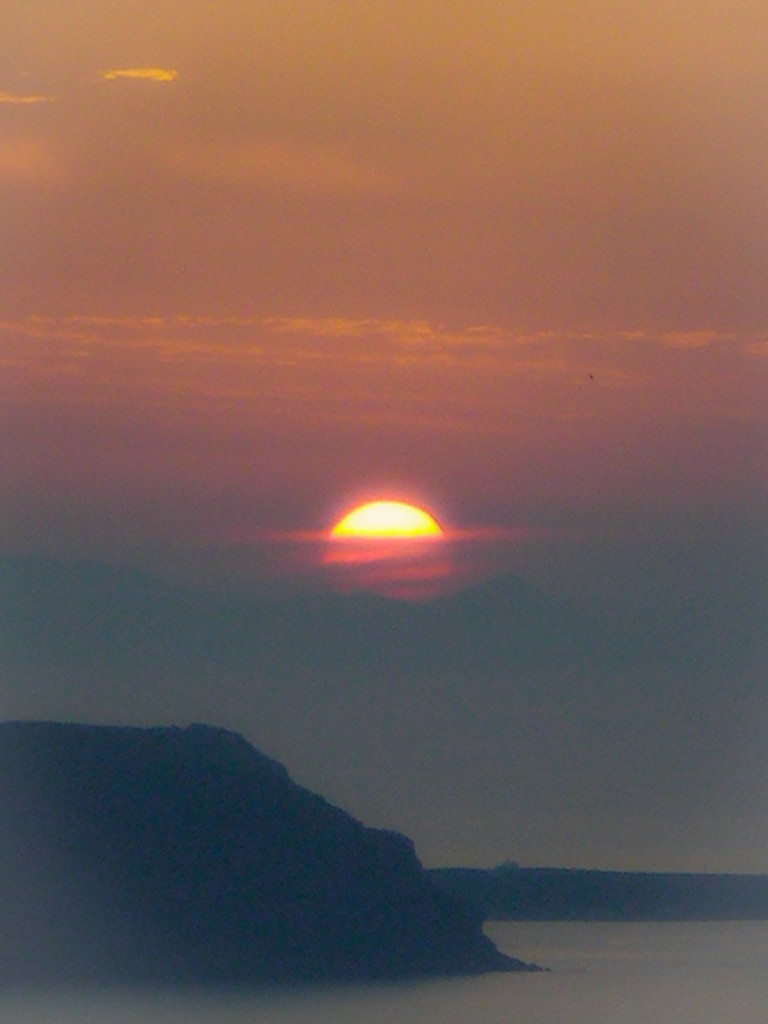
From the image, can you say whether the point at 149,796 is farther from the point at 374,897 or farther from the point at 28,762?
the point at 374,897

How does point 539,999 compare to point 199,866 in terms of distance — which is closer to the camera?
point 199,866

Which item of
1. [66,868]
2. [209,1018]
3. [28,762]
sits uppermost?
[28,762]

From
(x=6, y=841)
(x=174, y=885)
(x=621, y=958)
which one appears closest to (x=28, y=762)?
(x=6, y=841)
